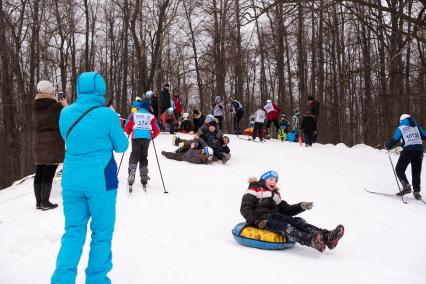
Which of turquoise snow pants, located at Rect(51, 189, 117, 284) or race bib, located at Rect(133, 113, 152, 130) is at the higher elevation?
race bib, located at Rect(133, 113, 152, 130)

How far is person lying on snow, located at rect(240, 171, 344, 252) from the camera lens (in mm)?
5090

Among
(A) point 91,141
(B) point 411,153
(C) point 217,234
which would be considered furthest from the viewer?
(B) point 411,153

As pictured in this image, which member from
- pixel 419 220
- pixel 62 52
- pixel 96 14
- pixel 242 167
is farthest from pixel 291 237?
pixel 96 14

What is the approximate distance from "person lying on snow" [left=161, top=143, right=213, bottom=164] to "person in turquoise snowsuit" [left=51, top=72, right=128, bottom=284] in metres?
8.34

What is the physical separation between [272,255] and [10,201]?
18.3 ft

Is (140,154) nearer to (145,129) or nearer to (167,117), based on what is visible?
(145,129)

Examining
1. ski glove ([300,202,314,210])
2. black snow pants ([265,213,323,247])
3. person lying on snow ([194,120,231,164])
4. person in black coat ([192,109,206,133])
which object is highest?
person in black coat ([192,109,206,133])

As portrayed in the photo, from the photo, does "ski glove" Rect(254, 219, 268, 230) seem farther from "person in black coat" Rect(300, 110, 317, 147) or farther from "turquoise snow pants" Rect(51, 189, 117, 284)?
"person in black coat" Rect(300, 110, 317, 147)

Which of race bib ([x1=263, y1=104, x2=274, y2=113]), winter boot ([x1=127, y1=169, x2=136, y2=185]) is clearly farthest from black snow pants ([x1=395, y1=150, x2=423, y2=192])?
race bib ([x1=263, y1=104, x2=274, y2=113])

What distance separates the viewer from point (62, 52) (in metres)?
27.4

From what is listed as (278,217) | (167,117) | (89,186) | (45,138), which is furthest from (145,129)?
(167,117)

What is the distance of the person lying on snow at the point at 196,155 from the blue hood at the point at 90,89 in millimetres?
8355

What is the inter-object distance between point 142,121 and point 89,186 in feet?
16.6

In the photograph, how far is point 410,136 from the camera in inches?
366
